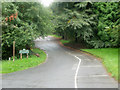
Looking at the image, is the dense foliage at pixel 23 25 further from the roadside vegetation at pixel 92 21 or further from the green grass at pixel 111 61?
the green grass at pixel 111 61

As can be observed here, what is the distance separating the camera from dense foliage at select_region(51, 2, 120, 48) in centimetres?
2611

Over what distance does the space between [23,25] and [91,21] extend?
12026mm

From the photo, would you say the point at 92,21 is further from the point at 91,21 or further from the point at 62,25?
the point at 62,25

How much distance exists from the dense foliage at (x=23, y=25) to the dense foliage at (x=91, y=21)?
5059 millimetres

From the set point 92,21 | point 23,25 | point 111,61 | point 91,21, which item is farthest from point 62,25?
point 111,61

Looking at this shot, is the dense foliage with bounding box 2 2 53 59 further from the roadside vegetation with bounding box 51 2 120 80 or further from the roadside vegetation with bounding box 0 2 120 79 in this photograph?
the roadside vegetation with bounding box 51 2 120 80

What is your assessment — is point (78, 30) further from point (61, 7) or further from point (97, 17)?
point (61, 7)

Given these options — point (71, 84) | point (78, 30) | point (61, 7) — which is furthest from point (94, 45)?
point (71, 84)

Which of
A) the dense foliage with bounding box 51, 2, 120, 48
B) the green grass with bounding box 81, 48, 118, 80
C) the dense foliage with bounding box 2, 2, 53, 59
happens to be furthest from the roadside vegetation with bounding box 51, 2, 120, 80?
the green grass with bounding box 81, 48, 118, 80

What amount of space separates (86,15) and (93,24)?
1.88 metres

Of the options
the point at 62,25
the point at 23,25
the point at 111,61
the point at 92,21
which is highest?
the point at 92,21

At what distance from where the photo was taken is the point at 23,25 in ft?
64.5

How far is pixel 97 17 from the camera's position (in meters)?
28.2

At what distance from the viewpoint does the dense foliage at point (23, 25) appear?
18.2 m
